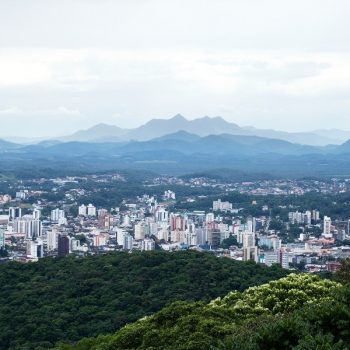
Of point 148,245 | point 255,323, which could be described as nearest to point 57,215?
point 148,245

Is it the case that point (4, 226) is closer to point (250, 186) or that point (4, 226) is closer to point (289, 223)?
point (289, 223)

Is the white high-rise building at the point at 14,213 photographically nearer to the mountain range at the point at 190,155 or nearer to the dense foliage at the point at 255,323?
the dense foliage at the point at 255,323

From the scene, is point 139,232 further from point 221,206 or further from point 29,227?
point 221,206

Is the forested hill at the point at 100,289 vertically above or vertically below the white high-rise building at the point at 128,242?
above

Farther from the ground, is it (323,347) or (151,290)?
(323,347)

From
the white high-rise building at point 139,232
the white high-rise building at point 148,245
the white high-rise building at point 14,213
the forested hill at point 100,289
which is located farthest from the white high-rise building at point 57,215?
the forested hill at point 100,289

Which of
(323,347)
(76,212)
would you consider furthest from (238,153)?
(323,347)
